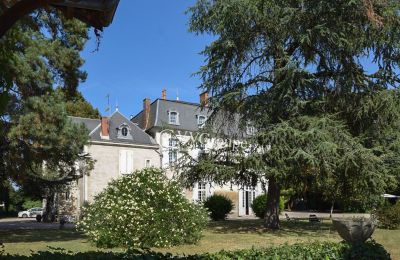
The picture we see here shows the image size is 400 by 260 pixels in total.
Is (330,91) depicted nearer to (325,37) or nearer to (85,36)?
(325,37)

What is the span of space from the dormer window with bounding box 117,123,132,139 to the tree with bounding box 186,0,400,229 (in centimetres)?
2224

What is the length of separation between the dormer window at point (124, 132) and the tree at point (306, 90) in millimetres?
22240

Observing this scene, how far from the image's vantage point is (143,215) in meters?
14.1

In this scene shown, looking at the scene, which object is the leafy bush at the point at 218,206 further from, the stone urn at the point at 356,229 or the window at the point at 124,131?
the stone urn at the point at 356,229

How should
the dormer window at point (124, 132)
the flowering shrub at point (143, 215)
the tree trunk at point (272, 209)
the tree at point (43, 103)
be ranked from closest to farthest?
the flowering shrub at point (143, 215)
the tree at point (43, 103)
the tree trunk at point (272, 209)
the dormer window at point (124, 132)

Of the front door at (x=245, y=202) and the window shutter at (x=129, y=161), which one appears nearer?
the window shutter at (x=129, y=161)

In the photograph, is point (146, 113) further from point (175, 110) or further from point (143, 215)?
point (143, 215)

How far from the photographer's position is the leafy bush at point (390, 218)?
2056 centimetres

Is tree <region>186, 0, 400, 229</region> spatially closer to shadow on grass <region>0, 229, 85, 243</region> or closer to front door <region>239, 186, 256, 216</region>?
shadow on grass <region>0, 229, 85, 243</region>

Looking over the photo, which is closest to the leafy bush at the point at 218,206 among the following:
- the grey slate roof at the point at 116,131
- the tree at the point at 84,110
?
the grey slate roof at the point at 116,131

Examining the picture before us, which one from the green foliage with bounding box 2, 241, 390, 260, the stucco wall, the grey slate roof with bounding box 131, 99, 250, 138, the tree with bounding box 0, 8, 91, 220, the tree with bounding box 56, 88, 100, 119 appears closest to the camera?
the green foliage with bounding box 2, 241, 390, 260

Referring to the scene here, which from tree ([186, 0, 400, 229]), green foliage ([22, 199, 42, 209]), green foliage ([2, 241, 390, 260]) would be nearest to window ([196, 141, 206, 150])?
tree ([186, 0, 400, 229])

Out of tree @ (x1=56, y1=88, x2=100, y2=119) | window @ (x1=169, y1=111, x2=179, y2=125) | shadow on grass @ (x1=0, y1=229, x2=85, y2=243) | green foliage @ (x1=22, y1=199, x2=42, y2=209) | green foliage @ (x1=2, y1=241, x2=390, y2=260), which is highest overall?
tree @ (x1=56, y1=88, x2=100, y2=119)

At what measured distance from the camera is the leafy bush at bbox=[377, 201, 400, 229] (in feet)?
67.5
